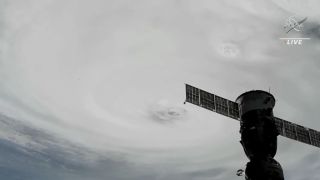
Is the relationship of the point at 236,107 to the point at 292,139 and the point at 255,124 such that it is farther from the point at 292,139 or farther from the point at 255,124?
the point at 292,139

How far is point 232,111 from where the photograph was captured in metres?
30.2

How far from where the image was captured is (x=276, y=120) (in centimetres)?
3058

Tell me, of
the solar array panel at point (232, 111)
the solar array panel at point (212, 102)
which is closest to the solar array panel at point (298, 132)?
the solar array panel at point (232, 111)

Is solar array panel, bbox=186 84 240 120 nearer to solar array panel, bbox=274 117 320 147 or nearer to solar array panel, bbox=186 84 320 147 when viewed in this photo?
solar array panel, bbox=186 84 320 147

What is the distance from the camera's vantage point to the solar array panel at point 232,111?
2845cm

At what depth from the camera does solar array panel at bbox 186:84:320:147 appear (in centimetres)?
2845

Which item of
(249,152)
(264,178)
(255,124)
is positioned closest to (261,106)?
(255,124)

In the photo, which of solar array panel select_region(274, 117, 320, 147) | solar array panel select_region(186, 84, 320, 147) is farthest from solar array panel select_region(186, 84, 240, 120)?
solar array panel select_region(274, 117, 320, 147)

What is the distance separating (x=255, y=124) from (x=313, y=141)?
851cm

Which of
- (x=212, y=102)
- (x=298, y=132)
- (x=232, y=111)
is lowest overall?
(x=298, y=132)

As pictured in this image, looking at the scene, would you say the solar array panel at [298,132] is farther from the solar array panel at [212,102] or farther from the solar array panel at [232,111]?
the solar array panel at [212,102]

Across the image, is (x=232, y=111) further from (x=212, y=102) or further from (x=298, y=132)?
(x=298, y=132)

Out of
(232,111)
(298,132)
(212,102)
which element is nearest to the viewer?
(212,102)

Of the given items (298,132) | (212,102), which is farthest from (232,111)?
(298,132)
